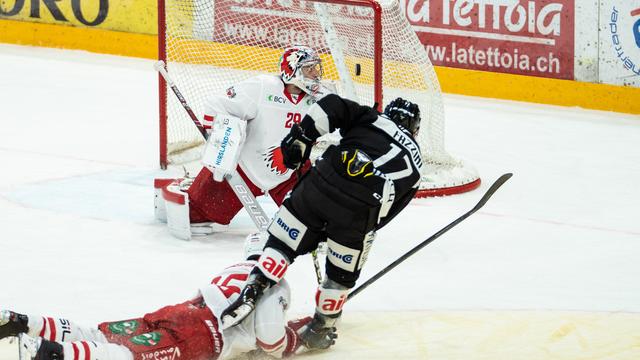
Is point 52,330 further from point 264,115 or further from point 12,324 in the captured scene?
point 264,115

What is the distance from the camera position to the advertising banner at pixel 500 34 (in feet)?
32.7

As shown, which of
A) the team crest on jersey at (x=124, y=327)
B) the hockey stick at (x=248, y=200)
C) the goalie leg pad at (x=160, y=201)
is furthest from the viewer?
the goalie leg pad at (x=160, y=201)

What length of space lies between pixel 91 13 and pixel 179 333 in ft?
25.0

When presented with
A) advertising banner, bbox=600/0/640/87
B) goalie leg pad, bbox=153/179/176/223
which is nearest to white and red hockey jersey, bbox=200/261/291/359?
goalie leg pad, bbox=153/179/176/223

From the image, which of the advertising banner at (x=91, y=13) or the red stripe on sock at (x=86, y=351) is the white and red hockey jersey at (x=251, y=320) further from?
the advertising banner at (x=91, y=13)

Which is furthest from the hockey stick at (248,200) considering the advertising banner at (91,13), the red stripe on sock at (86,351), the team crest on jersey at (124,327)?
the advertising banner at (91,13)

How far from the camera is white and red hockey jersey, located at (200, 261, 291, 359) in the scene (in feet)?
15.5

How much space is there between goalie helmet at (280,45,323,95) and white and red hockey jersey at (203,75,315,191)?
3.3 inches

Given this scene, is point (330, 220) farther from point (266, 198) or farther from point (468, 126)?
point (468, 126)

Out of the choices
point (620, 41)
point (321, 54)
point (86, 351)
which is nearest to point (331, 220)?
point (86, 351)

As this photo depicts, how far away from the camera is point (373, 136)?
488 cm

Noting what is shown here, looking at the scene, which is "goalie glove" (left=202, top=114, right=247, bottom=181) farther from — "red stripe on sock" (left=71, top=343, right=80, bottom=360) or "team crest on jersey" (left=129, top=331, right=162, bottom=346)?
"red stripe on sock" (left=71, top=343, right=80, bottom=360)

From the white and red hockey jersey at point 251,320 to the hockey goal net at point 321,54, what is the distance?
2.74 meters

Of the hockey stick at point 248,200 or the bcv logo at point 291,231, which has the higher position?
the bcv logo at point 291,231
